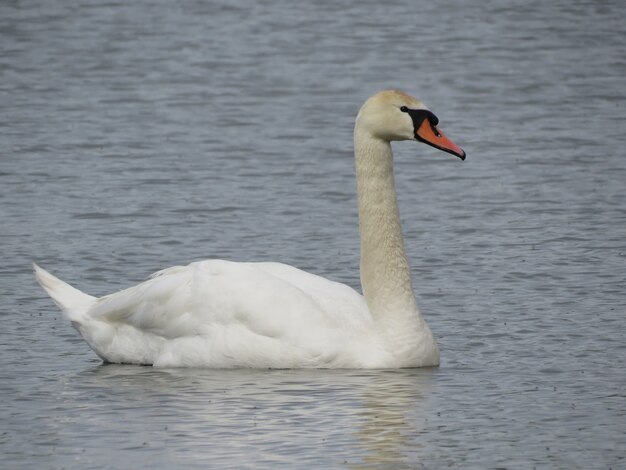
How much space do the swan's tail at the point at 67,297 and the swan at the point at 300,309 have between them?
0.13ft

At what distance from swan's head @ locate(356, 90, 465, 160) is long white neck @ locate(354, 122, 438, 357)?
10cm

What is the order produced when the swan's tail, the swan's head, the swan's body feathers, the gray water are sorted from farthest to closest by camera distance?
the swan's tail, the swan's head, the swan's body feathers, the gray water

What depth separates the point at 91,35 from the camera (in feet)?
75.3

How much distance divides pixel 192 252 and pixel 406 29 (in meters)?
11.3

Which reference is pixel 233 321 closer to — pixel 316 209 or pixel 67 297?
pixel 67 297

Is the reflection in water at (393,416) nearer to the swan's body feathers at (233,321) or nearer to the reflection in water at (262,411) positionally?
the reflection in water at (262,411)

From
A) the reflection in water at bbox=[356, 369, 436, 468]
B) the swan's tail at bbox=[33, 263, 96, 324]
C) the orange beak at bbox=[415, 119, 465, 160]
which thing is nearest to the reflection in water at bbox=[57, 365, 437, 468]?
the reflection in water at bbox=[356, 369, 436, 468]

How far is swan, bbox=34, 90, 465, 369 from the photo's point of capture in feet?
32.3

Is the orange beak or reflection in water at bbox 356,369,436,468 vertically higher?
the orange beak

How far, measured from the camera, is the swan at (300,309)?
9.85m

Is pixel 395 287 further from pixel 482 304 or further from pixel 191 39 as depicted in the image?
pixel 191 39

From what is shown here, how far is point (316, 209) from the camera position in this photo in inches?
554

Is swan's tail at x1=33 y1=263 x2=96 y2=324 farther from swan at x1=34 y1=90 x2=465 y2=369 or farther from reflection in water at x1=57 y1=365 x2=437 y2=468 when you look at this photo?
reflection in water at x1=57 y1=365 x2=437 y2=468

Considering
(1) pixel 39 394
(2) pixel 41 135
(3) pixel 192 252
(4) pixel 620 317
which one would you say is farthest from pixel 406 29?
(1) pixel 39 394
